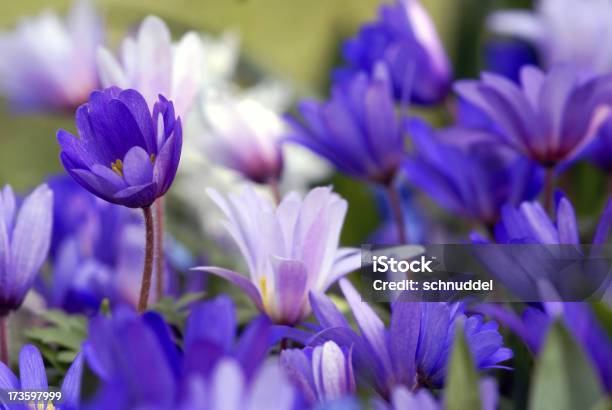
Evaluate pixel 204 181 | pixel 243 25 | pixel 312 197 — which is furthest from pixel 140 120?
pixel 243 25

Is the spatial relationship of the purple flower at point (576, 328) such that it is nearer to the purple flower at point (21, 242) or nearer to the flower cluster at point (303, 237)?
the flower cluster at point (303, 237)

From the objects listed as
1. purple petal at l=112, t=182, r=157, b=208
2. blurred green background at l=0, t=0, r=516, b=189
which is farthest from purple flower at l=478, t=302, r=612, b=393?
blurred green background at l=0, t=0, r=516, b=189

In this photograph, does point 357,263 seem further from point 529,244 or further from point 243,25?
point 243,25

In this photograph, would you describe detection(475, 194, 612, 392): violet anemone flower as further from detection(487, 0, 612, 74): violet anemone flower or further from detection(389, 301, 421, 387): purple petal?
detection(487, 0, 612, 74): violet anemone flower

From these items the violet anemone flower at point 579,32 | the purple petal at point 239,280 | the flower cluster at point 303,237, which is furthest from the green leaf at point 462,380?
the violet anemone flower at point 579,32

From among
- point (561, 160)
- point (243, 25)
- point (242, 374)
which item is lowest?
point (242, 374)

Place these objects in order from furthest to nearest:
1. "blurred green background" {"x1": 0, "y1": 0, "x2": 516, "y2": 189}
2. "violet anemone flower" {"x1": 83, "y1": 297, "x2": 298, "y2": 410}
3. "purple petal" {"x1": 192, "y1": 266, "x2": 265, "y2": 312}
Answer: "blurred green background" {"x1": 0, "y1": 0, "x2": 516, "y2": 189} < "purple petal" {"x1": 192, "y1": 266, "x2": 265, "y2": 312} < "violet anemone flower" {"x1": 83, "y1": 297, "x2": 298, "y2": 410}
